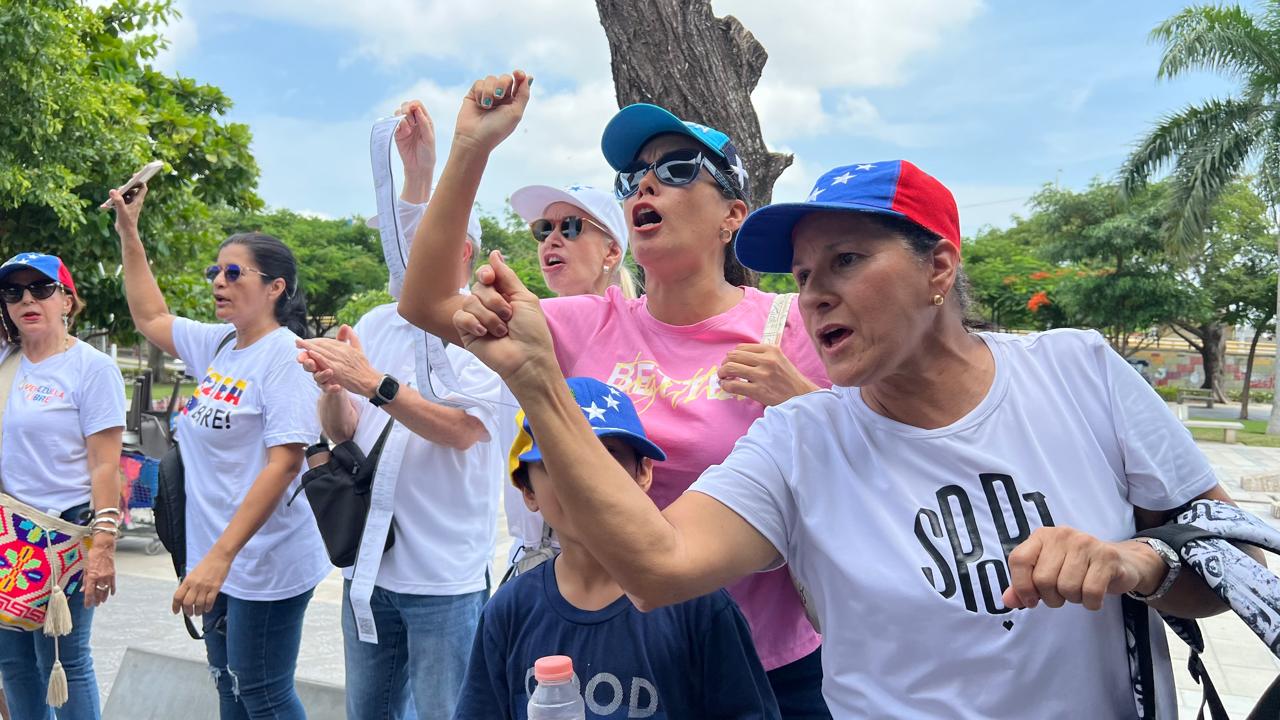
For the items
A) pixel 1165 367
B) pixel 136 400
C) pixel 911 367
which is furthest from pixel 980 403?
pixel 1165 367

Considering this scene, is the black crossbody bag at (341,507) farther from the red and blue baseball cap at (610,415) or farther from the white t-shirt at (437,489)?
the red and blue baseball cap at (610,415)

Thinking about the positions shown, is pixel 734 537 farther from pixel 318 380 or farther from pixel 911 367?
pixel 318 380

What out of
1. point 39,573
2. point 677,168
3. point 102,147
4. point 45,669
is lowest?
point 45,669

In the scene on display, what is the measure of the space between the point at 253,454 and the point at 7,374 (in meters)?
1.39

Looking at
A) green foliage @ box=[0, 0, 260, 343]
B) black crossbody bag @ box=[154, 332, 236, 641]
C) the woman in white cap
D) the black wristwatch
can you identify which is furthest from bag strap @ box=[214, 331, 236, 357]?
green foliage @ box=[0, 0, 260, 343]

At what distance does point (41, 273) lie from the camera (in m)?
4.04

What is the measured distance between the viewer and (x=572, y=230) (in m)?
3.18

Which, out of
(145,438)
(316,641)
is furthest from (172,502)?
(145,438)

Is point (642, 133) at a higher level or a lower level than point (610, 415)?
higher

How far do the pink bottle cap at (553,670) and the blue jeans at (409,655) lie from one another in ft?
4.70

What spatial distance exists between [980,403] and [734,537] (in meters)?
0.46

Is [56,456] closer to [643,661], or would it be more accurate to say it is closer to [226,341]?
[226,341]

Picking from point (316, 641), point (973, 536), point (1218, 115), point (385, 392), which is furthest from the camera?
point (1218, 115)

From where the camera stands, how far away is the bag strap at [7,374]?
4043mm
